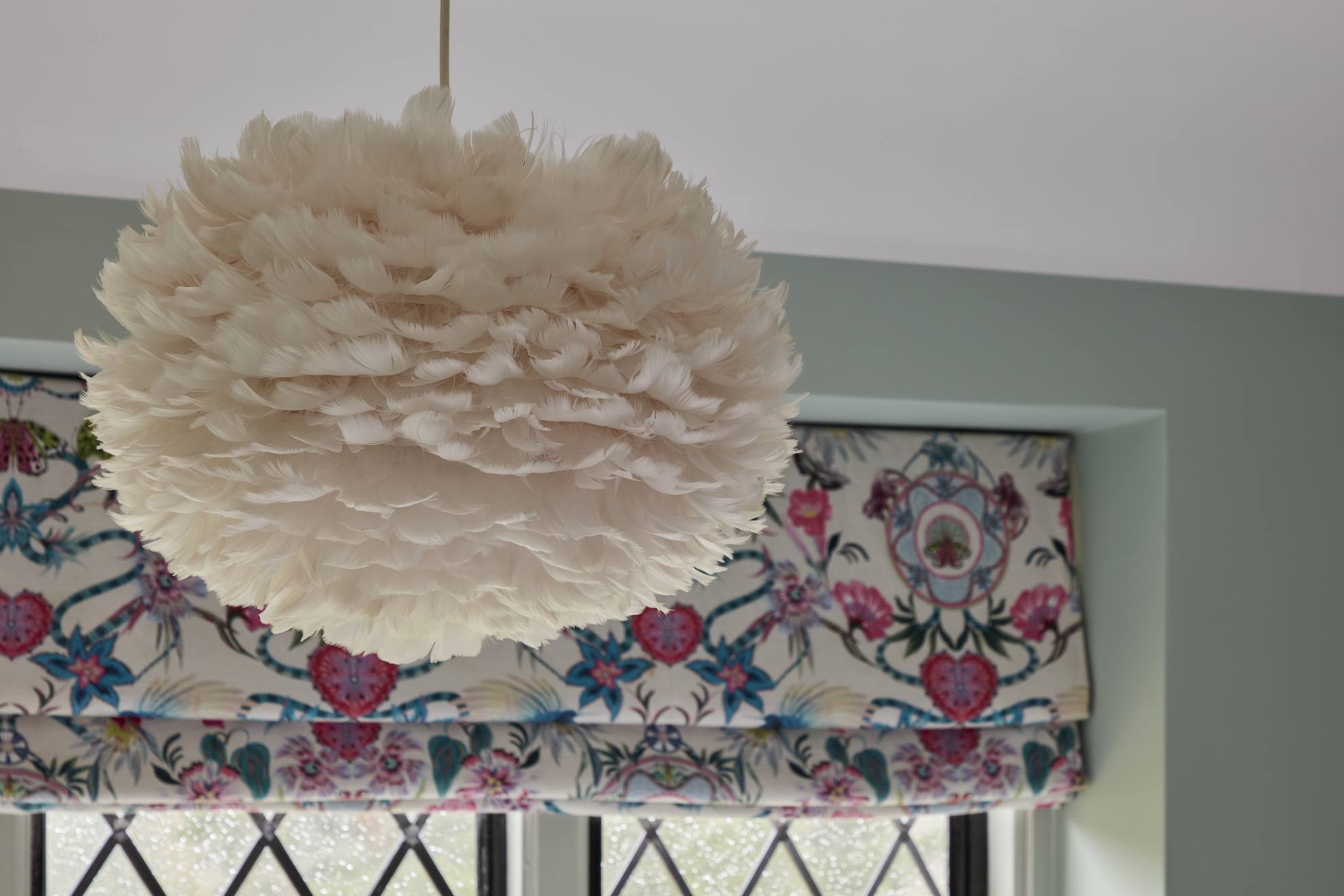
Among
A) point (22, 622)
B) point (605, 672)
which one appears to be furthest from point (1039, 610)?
point (22, 622)

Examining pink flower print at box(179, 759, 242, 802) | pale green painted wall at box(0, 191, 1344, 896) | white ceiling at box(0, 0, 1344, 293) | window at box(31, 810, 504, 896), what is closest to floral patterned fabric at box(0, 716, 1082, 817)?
pink flower print at box(179, 759, 242, 802)

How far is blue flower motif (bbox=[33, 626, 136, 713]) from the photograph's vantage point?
6.24 feet

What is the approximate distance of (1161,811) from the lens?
2.04 m

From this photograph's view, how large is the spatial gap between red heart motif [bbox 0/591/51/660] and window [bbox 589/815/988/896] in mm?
1069

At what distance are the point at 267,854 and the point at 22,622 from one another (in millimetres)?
624

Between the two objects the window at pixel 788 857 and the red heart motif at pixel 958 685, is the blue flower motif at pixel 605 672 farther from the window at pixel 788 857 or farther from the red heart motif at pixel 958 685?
the red heart motif at pixel 958 685

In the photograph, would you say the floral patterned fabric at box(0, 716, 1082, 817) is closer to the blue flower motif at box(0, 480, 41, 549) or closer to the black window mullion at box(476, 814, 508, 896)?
the black window mullion at box(476, 814, 508, 896)

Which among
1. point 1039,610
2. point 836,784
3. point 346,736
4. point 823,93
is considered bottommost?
point 836,784

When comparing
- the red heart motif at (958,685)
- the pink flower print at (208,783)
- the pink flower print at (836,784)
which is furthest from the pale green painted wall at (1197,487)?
the pink flower print at (208,783)

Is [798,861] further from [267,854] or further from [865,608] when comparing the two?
[267,854]

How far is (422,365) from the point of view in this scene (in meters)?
0.57

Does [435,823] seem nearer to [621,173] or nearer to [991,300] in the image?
[991,300]

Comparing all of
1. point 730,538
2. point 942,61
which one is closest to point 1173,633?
point 942,61

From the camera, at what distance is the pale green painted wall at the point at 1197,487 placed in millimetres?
2018
